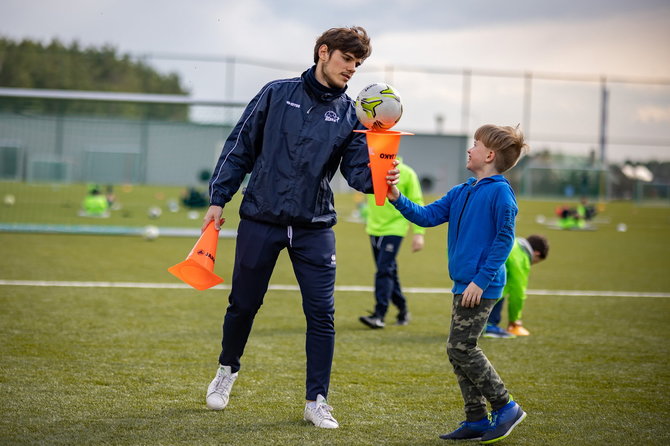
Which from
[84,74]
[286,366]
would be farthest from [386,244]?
[84,74]

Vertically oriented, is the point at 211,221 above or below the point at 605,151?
below

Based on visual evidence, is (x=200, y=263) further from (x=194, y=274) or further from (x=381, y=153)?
(x=381, y=153)

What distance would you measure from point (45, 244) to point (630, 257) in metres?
11.4

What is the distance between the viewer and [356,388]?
530cm

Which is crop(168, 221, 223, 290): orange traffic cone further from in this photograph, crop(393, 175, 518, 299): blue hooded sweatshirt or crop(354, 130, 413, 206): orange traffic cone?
crop(393, 175, 518, 299): blue hooded sweatshirt

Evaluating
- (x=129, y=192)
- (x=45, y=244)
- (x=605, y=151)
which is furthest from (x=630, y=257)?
(x=605, y=151)

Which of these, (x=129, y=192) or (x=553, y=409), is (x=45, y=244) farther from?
(x=129, y=192)

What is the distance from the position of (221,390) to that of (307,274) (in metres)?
0.89

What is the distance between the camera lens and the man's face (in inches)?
171

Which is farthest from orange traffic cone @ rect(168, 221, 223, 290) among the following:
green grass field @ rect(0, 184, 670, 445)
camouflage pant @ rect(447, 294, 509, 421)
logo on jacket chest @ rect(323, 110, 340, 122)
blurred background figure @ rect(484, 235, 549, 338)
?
blurred background figure @ rect(484, 235, 549, 338)

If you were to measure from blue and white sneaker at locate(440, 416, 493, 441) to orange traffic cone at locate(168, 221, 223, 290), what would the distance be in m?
1.63

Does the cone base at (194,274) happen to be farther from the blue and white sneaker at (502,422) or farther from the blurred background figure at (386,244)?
the blurred background figure at (386,244)

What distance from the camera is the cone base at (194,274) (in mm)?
4566

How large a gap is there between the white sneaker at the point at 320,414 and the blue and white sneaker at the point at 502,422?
0.83m
